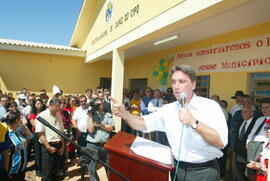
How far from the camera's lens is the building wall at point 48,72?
9719 millimetres

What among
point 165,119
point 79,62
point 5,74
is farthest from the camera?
point 79,62

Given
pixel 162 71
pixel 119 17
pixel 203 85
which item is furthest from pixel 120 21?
pixel 203 85

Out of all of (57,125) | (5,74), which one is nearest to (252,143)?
(57,125)

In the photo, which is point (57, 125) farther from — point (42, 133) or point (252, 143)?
point (252, 143)

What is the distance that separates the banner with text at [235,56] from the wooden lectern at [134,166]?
4468 mm

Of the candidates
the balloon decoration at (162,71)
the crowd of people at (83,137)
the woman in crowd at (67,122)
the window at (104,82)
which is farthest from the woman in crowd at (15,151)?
the window at (104,82)

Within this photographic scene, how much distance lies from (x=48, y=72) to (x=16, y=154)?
8403mm

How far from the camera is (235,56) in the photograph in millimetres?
5324

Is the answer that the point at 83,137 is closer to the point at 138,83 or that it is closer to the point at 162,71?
the point at 162,71

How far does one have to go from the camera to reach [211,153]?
60.7 inches

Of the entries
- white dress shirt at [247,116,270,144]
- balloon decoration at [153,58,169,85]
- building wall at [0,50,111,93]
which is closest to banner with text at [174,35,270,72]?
balloon decoration at [153,58,169,85]

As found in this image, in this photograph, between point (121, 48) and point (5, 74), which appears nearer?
point (121, 48)

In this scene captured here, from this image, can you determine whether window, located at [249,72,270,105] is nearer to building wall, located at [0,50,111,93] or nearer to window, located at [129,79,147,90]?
window, located at [129,79,147,90]

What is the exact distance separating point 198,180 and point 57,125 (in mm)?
2799
